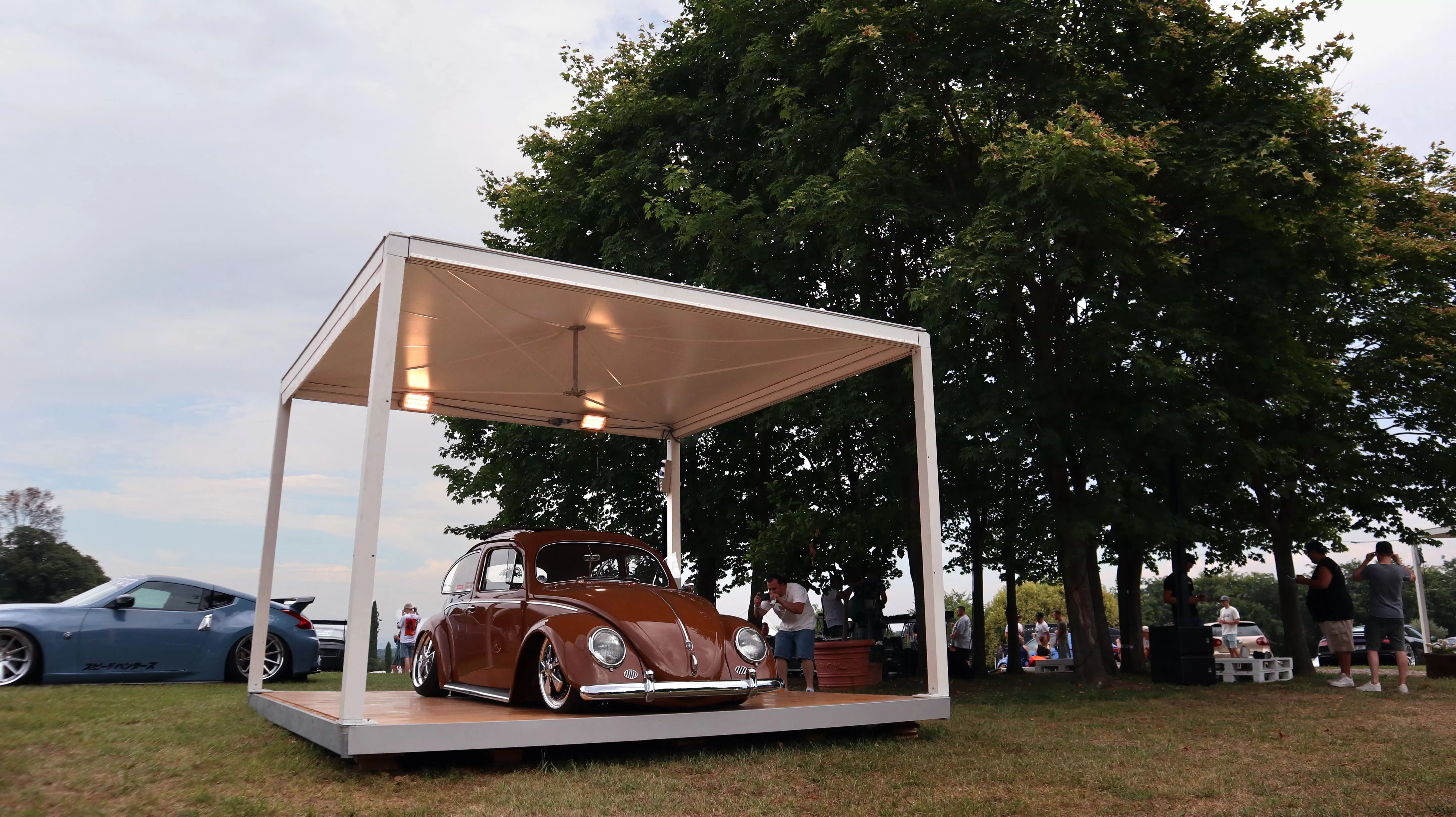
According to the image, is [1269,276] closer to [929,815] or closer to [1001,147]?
[1001,147]

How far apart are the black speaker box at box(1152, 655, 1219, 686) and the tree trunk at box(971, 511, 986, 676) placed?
4.20m

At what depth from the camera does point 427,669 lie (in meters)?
9.91

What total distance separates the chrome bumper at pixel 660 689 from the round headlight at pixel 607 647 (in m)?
0.16

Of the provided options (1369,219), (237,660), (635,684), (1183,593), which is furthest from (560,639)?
(1369,219)

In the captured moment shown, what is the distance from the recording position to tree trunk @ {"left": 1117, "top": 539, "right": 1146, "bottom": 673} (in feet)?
63.9

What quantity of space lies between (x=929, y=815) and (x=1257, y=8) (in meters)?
13.4

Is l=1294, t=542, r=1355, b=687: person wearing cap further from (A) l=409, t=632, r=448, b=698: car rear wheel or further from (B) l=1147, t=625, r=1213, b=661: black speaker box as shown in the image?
(A) l=409, t=632, r=448, b=698: car rear wheel

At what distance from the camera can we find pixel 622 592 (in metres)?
8.22

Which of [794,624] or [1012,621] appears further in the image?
[1012,621]

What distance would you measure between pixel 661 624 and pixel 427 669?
342 centimetres

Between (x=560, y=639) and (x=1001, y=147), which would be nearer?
(x=560, y=639)

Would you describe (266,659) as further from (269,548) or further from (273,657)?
(269,548)

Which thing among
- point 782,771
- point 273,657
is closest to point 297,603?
point 273,657

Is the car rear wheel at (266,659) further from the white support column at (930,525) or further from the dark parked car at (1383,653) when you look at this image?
the dark parked car at (1383,653)
